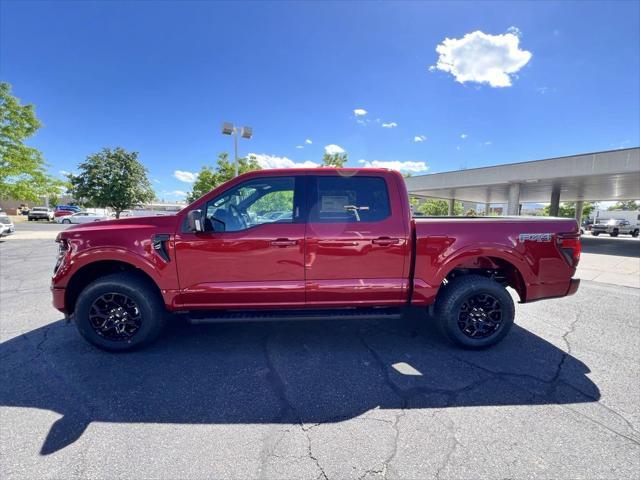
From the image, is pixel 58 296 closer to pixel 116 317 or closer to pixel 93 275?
pixel 93 275

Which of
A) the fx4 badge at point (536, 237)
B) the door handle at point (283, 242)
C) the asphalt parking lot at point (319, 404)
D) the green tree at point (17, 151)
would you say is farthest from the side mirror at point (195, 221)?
the green tree at point (17, 151)

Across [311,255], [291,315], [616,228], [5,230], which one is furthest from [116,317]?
[616,228]

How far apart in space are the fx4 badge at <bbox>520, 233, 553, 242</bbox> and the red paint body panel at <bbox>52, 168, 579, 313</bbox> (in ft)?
0.06

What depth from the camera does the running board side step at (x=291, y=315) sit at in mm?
3059

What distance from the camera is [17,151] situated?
615 inches

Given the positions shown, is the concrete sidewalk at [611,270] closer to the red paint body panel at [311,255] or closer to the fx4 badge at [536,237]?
the fx4 badge at [536,237]

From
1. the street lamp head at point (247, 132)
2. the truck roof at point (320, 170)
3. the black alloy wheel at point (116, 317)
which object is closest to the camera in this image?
the black alloy wheel at point (116, 317)

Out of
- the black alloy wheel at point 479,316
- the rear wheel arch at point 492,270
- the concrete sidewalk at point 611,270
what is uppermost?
the rear wheel arch at point 492,270

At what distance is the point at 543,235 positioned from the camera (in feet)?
10.6

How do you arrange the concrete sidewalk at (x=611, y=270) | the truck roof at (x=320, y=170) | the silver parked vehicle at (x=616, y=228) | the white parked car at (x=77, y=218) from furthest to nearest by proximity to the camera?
the white parked car at (x=77, y=218), the silver parked vehicle at (x=616, y=228), the concrete sidewalk at (x=611, y=270), the truck roof at (x=320, y=170)

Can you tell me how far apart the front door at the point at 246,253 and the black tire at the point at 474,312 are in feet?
5.38

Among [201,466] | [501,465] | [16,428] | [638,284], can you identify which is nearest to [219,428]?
[201,466]

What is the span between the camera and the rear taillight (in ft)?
10.7

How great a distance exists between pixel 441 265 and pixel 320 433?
2.05 meters
